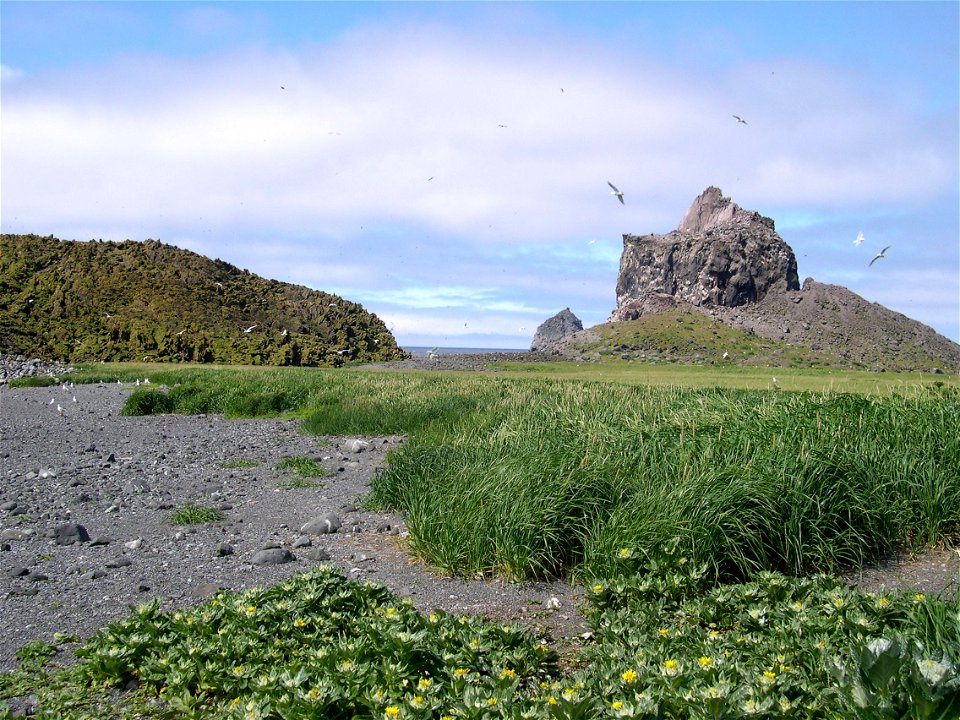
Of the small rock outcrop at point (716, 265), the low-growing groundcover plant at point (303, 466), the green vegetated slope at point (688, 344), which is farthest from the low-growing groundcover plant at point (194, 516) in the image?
the small rock outcrop at point (716, 265)

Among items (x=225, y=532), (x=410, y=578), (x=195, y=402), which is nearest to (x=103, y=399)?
(x=195, y=402)

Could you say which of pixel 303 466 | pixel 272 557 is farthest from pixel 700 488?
pixel 303 466

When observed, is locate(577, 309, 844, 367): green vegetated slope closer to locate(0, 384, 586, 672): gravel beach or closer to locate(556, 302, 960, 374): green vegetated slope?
locate(556, 302, 960, 374): green vegetated slope

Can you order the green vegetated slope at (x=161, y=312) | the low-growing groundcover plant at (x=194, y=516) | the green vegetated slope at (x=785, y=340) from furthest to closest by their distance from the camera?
the green vegetated slope at (x=785, y=340) → the green vegetated slope at (x=161, y=312) → the low-growing groundcover plant at (x=194, y=516)

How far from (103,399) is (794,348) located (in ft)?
197

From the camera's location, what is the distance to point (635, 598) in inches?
184

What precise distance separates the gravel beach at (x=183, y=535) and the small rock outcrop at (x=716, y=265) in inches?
2803

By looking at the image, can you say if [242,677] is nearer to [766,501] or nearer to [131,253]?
[766,501]

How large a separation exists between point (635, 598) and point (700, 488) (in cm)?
135

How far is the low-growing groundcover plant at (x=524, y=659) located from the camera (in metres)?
3.00

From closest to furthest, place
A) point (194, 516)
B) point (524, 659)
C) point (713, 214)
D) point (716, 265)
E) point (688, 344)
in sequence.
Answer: point (524, 659) → point (194, 516) → point (688, 344) → point (716, 265) → point (713, 214)

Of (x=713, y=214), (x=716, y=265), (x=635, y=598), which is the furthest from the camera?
(x=713, y=214)

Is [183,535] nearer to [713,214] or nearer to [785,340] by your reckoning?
[785,340]

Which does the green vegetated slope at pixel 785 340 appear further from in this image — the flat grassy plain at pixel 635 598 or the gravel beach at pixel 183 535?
the flat grassy plain at pixel 635 598
